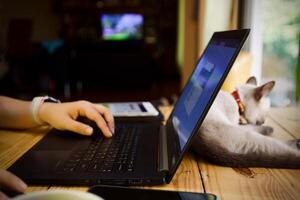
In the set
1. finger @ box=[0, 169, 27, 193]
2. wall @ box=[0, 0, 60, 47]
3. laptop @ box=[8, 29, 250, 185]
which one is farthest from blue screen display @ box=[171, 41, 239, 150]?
wall @ box=[0, 0, 60, 47]

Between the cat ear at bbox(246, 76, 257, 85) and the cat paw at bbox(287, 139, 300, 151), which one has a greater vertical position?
the cat ear at bbox(246, 76, 257, 85)

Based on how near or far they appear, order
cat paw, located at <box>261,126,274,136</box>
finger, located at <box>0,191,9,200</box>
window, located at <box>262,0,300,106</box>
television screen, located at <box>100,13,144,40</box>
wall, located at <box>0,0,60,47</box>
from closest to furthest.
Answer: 1. finger, located at <box>0,191,9,200</box>
2. cat paw, located at <box>261,126,274,136</box>
3. window, located at <box>262,0,300,106</box>
4. wall, located at <box>0,0,60,47</box>
5. television screen, located at <box>100,13,144,40</box>

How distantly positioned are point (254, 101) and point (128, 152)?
313mm

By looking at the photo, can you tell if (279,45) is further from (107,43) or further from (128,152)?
(107,43)

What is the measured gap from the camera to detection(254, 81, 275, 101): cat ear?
0.71 metres

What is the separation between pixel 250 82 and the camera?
2.53 ft

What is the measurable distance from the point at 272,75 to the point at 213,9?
111 centimetres

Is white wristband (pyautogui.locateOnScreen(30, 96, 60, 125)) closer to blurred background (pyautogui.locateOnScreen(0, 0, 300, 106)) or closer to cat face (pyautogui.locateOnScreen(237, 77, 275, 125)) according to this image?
cat face (pyautogui.locateOnScreen(237, 77, 275, 125))

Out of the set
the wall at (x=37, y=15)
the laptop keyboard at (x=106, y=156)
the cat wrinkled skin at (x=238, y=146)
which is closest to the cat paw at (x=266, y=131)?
the cat wrinkled skin at (x=238, y=146)

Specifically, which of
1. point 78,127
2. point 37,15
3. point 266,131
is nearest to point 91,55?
point 37,15

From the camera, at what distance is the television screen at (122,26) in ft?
19.3

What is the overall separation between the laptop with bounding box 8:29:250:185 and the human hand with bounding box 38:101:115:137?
0.02m

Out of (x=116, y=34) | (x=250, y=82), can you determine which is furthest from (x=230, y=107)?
(x=116, y=34)

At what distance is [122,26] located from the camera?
5969 millimetres
